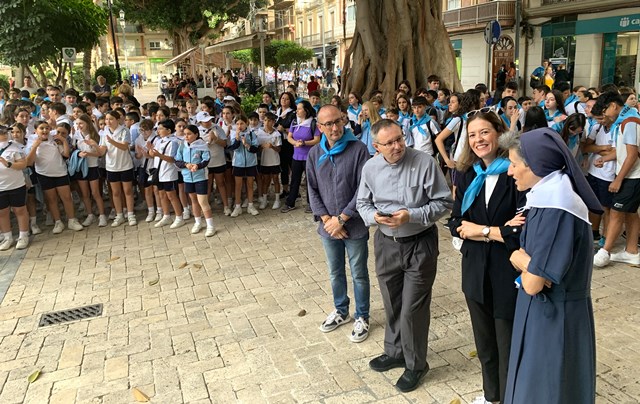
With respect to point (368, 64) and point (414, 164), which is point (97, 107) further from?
point (414, 164)

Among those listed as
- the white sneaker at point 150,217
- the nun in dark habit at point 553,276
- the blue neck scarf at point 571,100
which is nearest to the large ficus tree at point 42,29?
the white sneaker at point 150,217

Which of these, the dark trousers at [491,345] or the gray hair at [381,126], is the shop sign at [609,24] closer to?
the gray hair at [381,126]

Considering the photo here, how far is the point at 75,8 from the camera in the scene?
55.3 feet

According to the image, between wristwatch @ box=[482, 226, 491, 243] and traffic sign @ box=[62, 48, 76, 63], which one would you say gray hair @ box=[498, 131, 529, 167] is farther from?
traffic sign @ box=[62, 48, 76, 63]

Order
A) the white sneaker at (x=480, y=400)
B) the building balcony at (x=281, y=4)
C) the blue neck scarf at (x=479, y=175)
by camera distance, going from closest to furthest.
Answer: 1. the blue neck scarf at (x=479, y=175)
2. the white sneaker at (x=480, y=400)
3. the building balcony at (x=281, y=4)

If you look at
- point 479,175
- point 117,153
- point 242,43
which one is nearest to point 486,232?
point 479,175

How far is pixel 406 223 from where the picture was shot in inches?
143

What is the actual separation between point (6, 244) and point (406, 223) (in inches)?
249

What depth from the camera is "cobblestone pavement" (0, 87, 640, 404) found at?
389 cm

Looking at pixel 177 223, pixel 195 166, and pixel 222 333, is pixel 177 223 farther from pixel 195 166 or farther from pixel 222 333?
Answer: pixel 222 333

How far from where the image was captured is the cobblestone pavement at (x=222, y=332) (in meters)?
3.89

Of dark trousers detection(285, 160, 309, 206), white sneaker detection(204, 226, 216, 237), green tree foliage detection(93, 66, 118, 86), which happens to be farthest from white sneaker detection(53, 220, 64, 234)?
green tree foliage detection(93, 66, 118, 86)

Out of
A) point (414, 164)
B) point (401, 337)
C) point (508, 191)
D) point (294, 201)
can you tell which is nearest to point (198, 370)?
point (401, 337)

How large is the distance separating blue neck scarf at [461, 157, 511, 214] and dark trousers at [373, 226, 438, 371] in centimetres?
52
